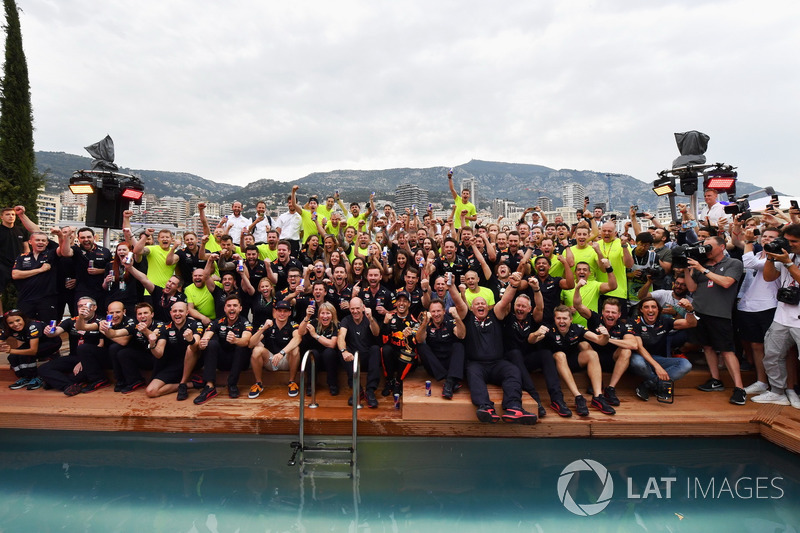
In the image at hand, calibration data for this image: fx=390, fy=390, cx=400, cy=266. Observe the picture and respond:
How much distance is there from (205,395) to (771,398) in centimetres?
714

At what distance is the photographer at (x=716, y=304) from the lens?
498 centimetres

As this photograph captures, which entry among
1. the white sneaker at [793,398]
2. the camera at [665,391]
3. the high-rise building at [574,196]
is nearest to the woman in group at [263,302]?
the camera at [665,391]

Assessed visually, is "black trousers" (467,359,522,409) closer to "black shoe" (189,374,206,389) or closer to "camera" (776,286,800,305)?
"camera" (776,286,800,305)

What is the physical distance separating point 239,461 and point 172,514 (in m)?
0.80

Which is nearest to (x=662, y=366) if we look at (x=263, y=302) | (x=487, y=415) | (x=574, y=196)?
(x=487, y=415)

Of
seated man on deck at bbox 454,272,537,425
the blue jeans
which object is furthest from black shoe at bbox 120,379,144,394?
the blue jeans

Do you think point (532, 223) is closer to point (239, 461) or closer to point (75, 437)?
point (239, 461)

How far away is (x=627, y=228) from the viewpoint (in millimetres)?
6938

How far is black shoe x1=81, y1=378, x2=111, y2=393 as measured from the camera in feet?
18.2

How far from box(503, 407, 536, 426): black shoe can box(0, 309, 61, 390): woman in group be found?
21.6ft

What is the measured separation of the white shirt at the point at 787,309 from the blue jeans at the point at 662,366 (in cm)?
111

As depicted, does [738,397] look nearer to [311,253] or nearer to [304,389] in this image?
[304,389]

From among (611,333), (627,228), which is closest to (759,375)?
(611,333)

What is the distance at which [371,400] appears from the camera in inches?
196
